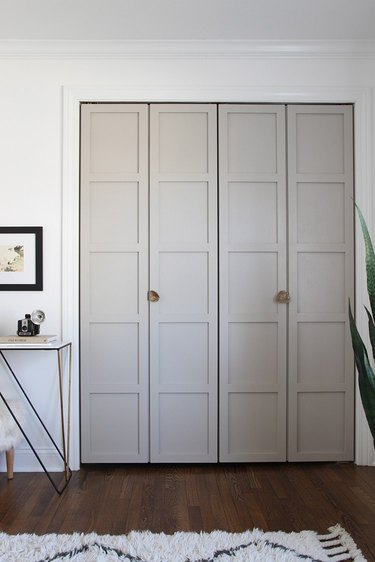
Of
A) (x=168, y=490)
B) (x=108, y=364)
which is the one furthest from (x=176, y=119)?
(x=168, y=490)

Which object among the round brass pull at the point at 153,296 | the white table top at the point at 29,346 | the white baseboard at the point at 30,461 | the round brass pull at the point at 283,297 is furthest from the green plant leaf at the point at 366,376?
the white baseboard at the point at 30,461

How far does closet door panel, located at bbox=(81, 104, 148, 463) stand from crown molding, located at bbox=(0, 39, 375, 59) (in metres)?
0.32

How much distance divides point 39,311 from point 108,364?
1.72 ft

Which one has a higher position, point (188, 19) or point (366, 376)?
point (188, 19)

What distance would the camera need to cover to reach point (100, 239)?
9.06 feet

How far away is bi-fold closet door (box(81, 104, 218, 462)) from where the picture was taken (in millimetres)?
2750

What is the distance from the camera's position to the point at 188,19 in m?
2.51

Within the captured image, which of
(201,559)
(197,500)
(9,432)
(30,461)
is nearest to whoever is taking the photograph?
(201,559)

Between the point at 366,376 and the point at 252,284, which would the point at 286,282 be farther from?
the point at 366,376

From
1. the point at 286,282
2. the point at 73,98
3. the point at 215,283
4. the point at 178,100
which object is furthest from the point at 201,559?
the point at 73,98

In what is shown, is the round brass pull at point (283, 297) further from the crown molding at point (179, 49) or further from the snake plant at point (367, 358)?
the crown molding at point (179, 49)

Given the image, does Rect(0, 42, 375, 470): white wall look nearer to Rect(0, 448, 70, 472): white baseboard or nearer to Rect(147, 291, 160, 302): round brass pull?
Rect(0, 448, 70, 472): white baseboard

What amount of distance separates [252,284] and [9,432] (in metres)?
1.62

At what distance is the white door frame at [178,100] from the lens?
2.74 meters
